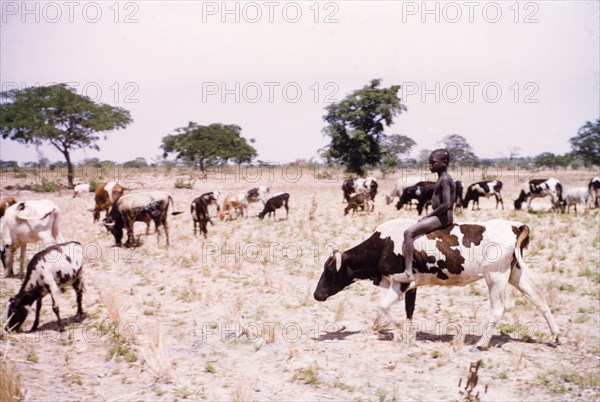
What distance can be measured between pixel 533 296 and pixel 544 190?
20.1 meters

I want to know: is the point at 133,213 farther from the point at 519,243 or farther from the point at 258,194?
the point at 519,243

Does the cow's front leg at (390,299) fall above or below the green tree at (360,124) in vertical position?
below

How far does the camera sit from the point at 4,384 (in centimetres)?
599

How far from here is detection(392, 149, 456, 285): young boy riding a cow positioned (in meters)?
7.45

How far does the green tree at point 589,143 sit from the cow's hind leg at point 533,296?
5611 centimetres

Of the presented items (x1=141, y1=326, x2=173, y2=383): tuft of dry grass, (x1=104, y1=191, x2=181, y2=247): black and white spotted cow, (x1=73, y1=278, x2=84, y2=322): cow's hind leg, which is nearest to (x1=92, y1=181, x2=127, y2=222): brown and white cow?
(x1=104, y1=191, x2=181, y2=247): black and white spotted cow

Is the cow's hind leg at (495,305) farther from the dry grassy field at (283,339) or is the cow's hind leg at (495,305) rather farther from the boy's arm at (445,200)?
the boy's arm at (445,200)

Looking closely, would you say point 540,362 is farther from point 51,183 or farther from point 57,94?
point 57,94

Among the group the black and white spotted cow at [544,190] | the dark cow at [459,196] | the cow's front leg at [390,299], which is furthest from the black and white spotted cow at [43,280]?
the black and white spotted cow at [544,190]

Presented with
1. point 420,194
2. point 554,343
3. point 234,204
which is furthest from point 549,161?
point 554,343

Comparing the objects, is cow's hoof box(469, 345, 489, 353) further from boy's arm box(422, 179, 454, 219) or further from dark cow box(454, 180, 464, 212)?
dark cow box(454, 180, 464, 212)

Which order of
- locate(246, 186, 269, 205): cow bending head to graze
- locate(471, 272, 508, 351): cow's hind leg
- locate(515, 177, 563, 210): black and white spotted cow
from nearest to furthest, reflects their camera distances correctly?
locate(471, 272, 508, 351): cow's hind leg, locate(515, 177, 563, 210): black and white spotted cow, locate(246, 186, 269, 205): cow bending head to graze

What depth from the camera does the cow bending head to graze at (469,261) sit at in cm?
738

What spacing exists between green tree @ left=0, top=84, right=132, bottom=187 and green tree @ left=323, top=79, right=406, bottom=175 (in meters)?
19.1
